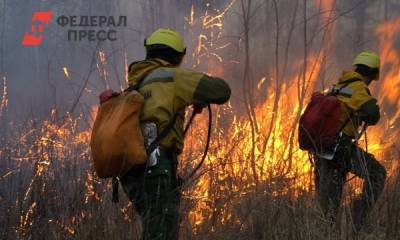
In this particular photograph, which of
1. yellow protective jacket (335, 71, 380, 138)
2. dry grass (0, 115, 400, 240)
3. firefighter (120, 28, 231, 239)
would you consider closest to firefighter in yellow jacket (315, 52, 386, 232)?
yellow protective jacket (335, 71, 380, 138)

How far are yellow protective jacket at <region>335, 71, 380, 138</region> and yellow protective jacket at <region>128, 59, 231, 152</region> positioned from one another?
1.54 metres

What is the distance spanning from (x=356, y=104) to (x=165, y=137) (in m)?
1.90

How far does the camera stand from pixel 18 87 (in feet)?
95.0

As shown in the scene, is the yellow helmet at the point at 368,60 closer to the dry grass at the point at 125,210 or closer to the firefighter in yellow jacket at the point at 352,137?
the firefighter in yellow jacket at the point at 352,137

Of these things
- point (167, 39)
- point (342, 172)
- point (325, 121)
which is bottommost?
point (342, 172)

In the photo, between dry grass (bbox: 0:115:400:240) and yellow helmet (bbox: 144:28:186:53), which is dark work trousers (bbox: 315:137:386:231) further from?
yellow helmet (bbox: 144:28:186:53)

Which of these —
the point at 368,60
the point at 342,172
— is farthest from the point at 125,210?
the point at 368,60

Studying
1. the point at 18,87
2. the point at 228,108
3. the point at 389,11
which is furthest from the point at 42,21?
the point at 228,108

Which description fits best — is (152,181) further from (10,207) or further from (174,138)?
(10,207)

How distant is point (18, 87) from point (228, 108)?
80.4ft

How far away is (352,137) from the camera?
430 centimetres

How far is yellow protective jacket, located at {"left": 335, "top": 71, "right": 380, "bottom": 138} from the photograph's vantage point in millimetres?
4090

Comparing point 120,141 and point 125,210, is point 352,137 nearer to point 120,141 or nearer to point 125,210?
point 125,210

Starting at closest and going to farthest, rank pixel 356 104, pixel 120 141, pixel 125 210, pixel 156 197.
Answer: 1. pixel 120 141
2. pixel 156 197
3. pixel 125 210
4. pixel 356 104
